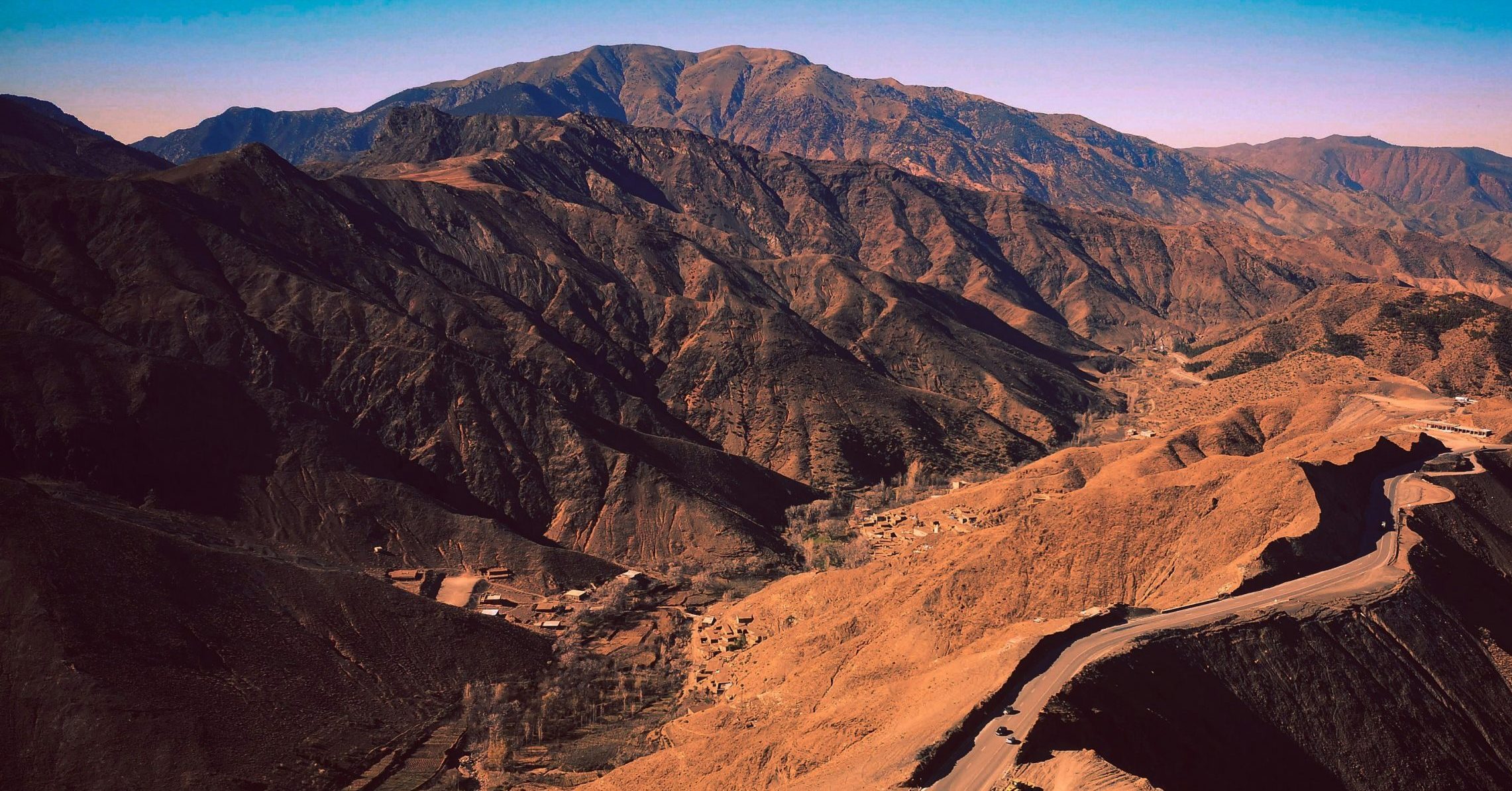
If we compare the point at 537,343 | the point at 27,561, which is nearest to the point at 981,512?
the point at 537,343

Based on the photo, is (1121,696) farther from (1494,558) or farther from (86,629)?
(86,629)

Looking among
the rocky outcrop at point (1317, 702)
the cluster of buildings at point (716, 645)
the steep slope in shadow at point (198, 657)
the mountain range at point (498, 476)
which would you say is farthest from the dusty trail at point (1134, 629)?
the steep slope in shadow at point (198, 657)

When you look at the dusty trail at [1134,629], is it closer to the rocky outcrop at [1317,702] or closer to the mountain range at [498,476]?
the rocky outcrop at [1317,702]

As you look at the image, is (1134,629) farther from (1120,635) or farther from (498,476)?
(498,476)

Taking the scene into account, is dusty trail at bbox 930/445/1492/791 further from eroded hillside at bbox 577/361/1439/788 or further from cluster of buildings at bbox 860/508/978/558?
cluster of buildings at bbox 860/508/978/558

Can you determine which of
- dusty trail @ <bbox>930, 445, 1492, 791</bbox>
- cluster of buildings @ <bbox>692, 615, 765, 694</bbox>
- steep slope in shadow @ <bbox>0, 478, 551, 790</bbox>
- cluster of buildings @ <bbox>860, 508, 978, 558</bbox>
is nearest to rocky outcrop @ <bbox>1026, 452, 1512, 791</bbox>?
dusty trail @ <bbox>930, 445, 1492, 791</bbox>
